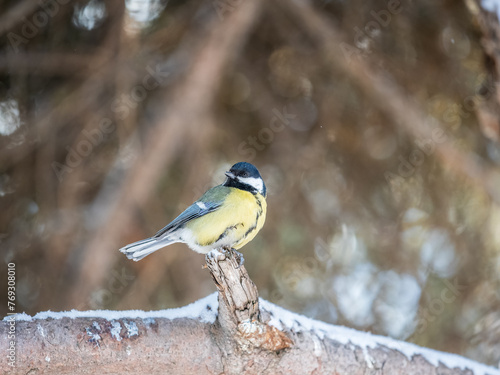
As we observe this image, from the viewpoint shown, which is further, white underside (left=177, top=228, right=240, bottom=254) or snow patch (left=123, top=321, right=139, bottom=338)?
white underside (left=177, top=228, right=240, bottom=254)

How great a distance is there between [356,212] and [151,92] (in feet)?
4.90

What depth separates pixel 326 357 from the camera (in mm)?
2059

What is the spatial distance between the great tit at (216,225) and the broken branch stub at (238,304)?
30 centimetres

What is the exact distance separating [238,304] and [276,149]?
75.1 inches

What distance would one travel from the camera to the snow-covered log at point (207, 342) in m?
1.73

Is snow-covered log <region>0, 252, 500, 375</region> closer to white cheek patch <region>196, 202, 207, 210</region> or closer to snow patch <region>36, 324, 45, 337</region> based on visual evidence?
snow patch <region>36, 324, 45, 337</region>

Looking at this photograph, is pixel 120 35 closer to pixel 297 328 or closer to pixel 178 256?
pixel 178 256

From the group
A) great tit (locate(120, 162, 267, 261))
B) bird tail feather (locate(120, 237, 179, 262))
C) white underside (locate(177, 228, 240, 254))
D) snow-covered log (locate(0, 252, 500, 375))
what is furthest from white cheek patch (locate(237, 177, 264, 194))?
snow-covered log (locate(0, 252, 500, 375))

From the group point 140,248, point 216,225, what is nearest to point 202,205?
point 216,225

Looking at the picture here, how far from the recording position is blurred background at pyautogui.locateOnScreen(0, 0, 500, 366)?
3.08 meters

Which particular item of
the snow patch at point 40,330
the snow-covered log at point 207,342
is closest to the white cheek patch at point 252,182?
the snow-covered log at point 207,342

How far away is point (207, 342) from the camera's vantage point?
193 cm

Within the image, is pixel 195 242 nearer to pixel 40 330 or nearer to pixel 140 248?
pixel 140 248

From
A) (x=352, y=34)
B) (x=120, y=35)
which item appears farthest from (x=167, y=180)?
(x=352, y=34)
